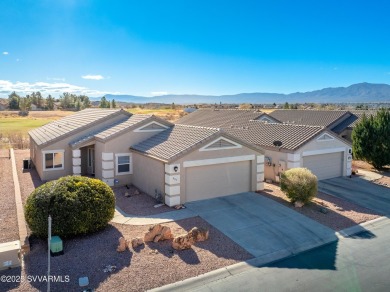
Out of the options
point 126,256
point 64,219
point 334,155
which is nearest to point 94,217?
point 64,219

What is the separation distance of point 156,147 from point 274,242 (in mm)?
8706

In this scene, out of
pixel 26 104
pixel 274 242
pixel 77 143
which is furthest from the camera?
pixel 26 104

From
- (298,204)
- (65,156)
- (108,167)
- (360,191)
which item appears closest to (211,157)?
(298,204)

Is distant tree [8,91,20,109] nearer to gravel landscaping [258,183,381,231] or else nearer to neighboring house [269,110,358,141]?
neighboring house [269,110,358,141]

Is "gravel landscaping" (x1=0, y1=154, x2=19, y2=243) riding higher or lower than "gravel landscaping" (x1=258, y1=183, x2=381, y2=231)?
higher

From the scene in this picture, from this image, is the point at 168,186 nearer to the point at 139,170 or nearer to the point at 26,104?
the point at 139,170

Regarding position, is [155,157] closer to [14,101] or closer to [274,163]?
[274,163]

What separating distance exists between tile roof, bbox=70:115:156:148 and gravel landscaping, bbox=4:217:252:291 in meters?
8.47

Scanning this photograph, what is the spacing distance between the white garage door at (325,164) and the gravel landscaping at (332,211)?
11.7 feet

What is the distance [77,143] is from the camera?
2091 cm

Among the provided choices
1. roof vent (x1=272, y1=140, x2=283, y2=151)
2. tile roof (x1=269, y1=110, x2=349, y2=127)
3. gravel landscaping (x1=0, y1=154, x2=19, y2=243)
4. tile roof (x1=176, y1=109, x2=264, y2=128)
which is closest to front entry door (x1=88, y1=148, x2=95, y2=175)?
gravel landscaping (x1=0, y1=154, x2=19, y2=243)

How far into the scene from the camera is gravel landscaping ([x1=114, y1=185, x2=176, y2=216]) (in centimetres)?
1529

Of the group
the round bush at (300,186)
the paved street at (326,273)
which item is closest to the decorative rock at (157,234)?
the paved street at (326,273)

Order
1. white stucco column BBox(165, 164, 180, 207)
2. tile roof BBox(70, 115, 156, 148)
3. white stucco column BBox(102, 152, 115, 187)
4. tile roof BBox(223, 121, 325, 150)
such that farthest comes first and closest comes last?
tile roof BBox(223, 121, 325, 150) < tile roof BBox(70, 115, 156, 148) < white stucco column BBox(102, 152, 115, 187) < white stucco column BBox(165, 164, 180, 207)
